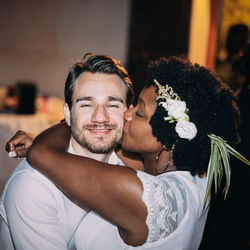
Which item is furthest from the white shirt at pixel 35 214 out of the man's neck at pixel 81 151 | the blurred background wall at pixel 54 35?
the blurred background wall at pixel 54 35

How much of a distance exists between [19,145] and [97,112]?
19.7 inches

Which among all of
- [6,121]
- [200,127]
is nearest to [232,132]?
[200,127]

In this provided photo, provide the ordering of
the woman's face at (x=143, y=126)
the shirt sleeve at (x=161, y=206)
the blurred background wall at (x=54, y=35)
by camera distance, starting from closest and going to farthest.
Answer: the shirt sleeve at (x=161, y=206)
the woman's face at (x=143, y=126)
the blurred background wall at (x=54, y=35)

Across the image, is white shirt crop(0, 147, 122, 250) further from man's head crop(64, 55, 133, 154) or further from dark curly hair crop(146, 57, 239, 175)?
dark curly hair crop(146, 57, 239, 175)

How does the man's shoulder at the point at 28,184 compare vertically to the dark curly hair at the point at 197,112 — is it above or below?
below

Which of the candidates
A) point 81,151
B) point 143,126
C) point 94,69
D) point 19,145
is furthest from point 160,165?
point 19,145

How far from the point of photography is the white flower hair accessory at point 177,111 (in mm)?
1551

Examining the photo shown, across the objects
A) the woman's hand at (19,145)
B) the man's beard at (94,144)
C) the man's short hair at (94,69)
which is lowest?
the woman's hand at (19,145)

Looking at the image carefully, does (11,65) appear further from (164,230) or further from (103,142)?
(164,230)

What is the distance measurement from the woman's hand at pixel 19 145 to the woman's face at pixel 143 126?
0.57 m

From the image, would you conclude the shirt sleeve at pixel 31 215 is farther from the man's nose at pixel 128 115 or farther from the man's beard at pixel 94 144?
the man's nose at pixel 128 115

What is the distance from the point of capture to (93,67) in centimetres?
182

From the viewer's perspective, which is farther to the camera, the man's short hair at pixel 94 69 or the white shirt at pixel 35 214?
the man's short hair at pixel 94 69

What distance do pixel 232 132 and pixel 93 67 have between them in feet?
2.47
